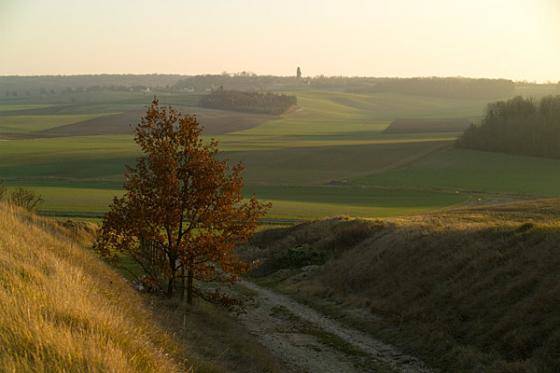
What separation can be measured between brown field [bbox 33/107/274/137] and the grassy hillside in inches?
3926

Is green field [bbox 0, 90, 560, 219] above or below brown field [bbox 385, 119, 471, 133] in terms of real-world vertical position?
below

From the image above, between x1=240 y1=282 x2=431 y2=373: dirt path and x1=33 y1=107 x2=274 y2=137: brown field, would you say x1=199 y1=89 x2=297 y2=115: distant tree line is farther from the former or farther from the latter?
x1=240 y1=282 x2=431 y2=373: dirt path

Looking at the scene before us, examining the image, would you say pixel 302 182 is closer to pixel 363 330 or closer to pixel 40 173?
pixel 40 173

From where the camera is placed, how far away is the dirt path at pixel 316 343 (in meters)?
19.7

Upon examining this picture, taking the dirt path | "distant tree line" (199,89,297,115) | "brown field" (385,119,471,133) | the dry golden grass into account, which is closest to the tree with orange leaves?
the dirt path

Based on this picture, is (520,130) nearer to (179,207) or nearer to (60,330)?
(179,207)

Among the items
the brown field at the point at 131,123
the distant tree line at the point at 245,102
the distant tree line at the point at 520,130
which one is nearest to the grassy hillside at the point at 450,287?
the distant tree line at the point at 520,130

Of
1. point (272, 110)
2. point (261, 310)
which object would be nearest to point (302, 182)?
point (261, 310)

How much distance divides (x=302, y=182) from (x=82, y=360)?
239ft

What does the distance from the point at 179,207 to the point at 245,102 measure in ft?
473

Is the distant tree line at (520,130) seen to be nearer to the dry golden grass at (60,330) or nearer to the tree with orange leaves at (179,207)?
the tree with orange leaves at (179,207)

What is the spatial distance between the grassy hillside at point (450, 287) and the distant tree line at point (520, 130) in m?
55.5

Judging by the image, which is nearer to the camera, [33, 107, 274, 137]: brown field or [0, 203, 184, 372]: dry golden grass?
[0, 203, 184, 372]: dry golden grass

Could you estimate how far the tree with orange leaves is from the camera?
2289 centimetres
